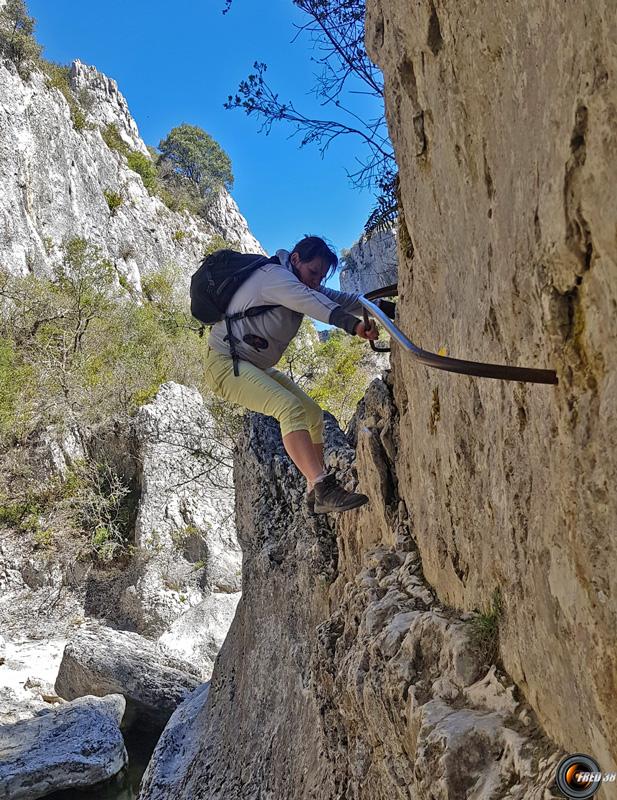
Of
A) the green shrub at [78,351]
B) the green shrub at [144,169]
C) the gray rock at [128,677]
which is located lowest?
the gray rock at [128,677]

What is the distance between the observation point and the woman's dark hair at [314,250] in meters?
3.65

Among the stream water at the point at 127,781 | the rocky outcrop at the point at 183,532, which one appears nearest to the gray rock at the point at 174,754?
the stream water at the point at 127,781

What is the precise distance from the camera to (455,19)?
2.10 meters

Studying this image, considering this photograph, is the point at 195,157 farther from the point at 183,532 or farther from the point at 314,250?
the point at 314,250

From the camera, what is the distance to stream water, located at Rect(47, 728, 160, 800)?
7.92 m

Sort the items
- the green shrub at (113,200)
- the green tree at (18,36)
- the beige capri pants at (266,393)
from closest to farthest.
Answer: the beige capri pants at (266,393), the green tree at (18,36), the green shrub at (113,200)

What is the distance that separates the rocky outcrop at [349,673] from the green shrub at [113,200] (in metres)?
25.6

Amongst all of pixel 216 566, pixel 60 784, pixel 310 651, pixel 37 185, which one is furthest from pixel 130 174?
pixel 310 651

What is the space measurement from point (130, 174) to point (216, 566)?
2414 cm

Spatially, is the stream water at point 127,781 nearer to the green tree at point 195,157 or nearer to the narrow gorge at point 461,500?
the narrow gorge at point 461,500

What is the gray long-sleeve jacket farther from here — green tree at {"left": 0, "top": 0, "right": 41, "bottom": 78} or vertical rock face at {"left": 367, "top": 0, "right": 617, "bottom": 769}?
green tree at {"left": 0, "top": 0, "right": 41, "bottom": 78}

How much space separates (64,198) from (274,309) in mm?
24095

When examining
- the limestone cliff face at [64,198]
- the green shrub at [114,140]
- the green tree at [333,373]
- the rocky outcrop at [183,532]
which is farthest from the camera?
the green shrub at [114,140]

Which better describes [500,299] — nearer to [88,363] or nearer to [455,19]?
[455,19]
